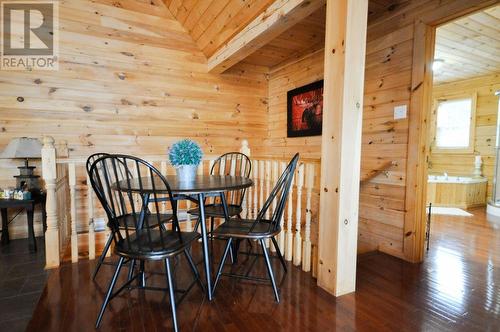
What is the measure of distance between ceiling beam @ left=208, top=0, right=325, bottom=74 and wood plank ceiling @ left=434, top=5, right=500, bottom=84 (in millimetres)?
1721

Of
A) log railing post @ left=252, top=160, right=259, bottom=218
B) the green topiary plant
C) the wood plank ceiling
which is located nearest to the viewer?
the green topiary plant

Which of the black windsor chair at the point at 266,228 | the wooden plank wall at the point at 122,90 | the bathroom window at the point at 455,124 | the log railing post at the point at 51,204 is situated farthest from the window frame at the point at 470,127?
the log railing post at the point at 51,204

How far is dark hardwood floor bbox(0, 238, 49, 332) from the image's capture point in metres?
1.57

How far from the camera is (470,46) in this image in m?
3.86

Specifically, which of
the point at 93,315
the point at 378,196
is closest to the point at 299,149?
the point at 378,196

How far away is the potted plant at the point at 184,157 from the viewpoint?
1.87 metres

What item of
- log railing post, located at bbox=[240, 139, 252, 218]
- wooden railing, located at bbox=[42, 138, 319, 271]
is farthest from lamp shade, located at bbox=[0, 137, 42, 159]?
log railing post, located at bbox=[240, 139, 252, 218]

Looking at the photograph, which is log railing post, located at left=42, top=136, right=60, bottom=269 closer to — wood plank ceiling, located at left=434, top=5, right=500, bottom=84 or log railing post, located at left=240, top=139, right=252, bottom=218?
log railing post, located at left=240, top=139, right=252, bottom=218

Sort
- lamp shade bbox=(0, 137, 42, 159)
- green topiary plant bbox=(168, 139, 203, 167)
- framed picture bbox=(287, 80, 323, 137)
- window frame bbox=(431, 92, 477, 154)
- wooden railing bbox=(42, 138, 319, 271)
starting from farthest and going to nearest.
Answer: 1. window frame bbox=(431, 92, 477, 154)
2. framed picture bbox=(287, 80, 323, 137)
3. lamp shade bbox=(0, 137, 42, 159)
4. wooden railing bbox=(42, 138, 319, 271)
5. green topiary plant bbox=(168, 139, 203, 167)

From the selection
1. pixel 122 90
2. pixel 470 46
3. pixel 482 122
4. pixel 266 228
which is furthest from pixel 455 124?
pixel 122 90

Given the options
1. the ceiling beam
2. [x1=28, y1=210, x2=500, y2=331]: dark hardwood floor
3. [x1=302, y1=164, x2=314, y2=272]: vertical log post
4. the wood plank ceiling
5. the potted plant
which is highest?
the wood plank ceiling

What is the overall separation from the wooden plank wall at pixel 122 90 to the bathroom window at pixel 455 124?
5003mm

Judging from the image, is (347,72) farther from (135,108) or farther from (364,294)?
(135,108)

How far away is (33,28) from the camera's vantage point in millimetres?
3020
